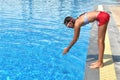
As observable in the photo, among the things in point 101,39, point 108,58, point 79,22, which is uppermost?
Answer: point 79,22

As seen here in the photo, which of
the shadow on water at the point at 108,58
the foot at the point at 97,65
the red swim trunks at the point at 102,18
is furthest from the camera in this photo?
the shadow on water at the point at 108,58

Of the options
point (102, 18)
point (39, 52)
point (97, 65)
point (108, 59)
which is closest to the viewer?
point (102, 18)

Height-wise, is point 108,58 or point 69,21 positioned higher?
point 69,21

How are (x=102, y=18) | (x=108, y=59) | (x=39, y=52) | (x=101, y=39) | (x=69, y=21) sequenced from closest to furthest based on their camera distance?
(x=69, y=21) → (x=102, y=18) → (x=101, y=39) → (x=108, y=59) → (x=39, y=52)

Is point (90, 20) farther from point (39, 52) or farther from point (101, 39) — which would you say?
point (39, 52)

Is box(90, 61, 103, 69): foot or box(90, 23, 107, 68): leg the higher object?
box(90, 23, 107, 68): leg

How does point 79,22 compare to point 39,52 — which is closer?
point 79,22

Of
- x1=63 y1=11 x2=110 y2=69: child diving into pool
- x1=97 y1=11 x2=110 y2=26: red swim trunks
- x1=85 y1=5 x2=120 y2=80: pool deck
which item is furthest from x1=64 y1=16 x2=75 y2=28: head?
x1=85 y1=5 x2=120 y2=80: pool deck

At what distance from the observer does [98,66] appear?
6.23 metres

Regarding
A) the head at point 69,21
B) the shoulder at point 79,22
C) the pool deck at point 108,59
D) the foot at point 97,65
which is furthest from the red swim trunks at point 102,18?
the pool deck at point 108,59

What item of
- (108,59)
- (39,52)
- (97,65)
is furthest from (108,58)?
(39,52)

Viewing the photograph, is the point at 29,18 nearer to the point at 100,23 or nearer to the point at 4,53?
the point at 4,53

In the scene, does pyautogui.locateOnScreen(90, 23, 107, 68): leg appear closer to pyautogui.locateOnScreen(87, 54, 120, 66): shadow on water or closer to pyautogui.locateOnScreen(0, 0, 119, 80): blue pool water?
pyautogui.locateOnScreen(87, 54, 120, 66): shadow on water

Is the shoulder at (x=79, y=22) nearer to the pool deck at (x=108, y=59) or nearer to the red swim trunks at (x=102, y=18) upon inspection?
the red swim trunks at (x=102, y=18)
